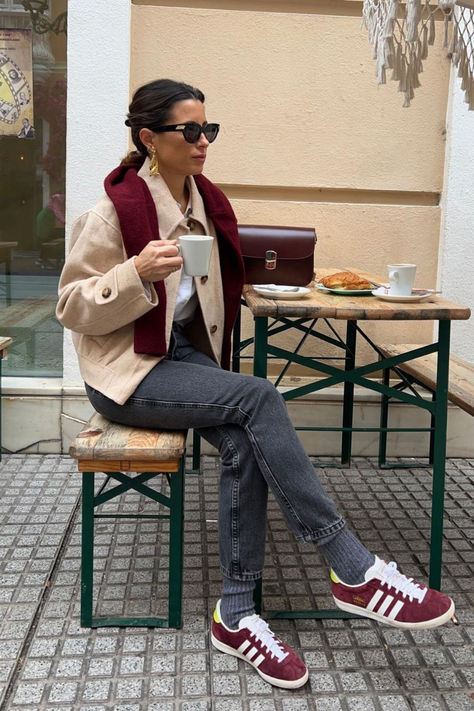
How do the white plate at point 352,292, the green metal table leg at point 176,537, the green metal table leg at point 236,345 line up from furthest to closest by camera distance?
1. the green metal table leg at point 236,345
2. the white plate at point 352,292
3. the green metal table leg at point 176,537

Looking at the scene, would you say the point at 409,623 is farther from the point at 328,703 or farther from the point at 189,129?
the point at 189,129

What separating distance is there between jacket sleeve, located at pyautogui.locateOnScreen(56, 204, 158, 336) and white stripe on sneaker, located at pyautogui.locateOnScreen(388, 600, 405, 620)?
119 centimetres

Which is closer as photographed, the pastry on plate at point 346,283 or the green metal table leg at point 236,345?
the pastry on plate at point 346,283

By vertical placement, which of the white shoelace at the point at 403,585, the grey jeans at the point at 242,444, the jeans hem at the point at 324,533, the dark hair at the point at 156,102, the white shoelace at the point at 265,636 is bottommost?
the white shoelace at the point at 265,636

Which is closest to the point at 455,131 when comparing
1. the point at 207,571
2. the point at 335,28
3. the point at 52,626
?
the point at 335,28

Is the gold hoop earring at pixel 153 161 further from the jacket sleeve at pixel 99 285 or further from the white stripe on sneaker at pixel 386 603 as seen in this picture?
the white stripe on sneaker at pixel 386 603

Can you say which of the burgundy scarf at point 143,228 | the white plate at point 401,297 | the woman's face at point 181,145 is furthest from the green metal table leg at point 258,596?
the woman's face at point 181,145

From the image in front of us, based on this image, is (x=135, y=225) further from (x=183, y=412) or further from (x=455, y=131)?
(x=455, y=131)

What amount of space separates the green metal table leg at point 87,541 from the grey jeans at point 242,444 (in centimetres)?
25

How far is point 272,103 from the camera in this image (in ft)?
14.3

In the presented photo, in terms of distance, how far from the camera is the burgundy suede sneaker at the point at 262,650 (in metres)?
2.38

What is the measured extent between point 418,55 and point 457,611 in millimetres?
1908

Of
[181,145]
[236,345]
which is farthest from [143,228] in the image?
[236,345]

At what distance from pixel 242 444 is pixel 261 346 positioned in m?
0.38
